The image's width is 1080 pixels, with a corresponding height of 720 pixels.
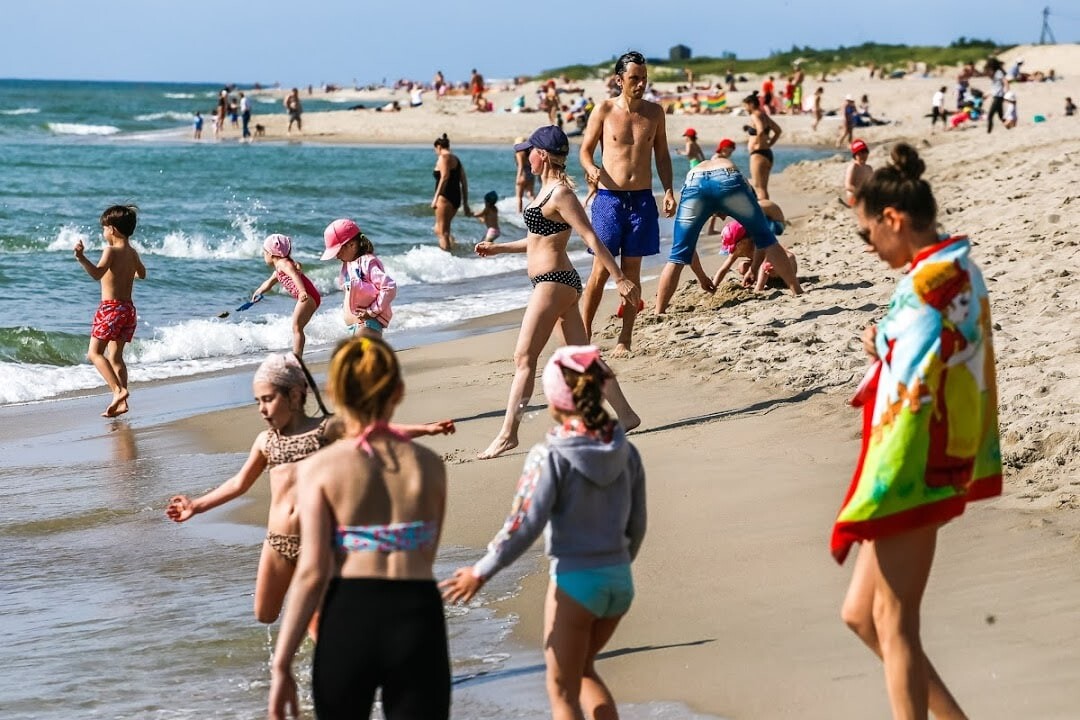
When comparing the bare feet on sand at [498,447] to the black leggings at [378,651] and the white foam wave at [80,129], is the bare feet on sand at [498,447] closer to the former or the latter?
the black leggings at [378,651]

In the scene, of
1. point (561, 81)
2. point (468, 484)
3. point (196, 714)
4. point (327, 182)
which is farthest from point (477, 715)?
point (561, 81)

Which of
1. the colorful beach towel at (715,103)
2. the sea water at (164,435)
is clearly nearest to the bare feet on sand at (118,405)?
the sea water at (164,435)

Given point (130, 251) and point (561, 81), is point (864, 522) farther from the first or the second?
point (561, 81)

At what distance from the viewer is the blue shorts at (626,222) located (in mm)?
9258

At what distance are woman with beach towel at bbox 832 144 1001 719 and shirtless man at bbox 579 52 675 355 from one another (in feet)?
17.3

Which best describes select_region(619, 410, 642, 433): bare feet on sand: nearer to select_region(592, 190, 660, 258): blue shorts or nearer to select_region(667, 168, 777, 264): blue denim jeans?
select_region(592, 190, 660, 258): blue shorts

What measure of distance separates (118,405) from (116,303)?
2.41ft

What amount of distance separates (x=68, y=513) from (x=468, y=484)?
2.11 meters

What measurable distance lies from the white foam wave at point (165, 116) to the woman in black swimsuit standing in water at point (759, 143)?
59084 millimetres

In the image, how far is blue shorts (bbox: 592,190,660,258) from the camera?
926 centimetres

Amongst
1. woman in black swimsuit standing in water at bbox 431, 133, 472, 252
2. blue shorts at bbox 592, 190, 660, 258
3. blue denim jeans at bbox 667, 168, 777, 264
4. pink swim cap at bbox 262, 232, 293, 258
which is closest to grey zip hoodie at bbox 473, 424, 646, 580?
blue shorts at bbox 592, 190, 660, 258

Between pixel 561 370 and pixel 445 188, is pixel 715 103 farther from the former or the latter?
pixel 561 370

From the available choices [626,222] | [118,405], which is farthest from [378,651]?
[118,405]

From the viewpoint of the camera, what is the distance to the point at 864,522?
368 cm
